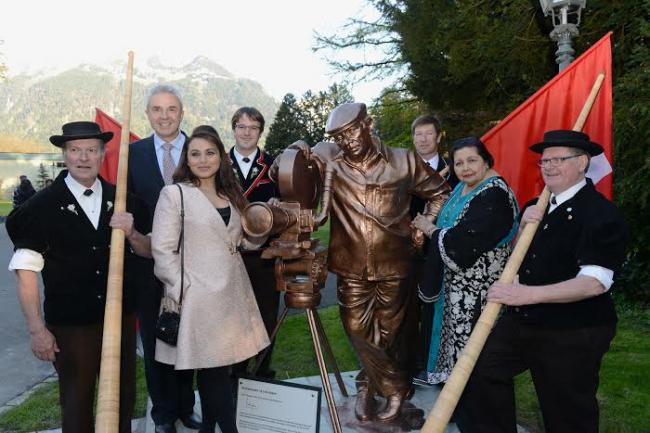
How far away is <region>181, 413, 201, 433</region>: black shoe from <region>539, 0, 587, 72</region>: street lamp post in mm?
4826

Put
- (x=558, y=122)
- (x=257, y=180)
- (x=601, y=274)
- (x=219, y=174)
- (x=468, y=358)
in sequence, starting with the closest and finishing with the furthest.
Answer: (x=468, y=358) < (x=601, y=274) < (x=219, y=174) < (x=558, y=122) < (x=257, y=180)

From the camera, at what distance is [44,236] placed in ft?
8.49

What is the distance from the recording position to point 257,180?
157 inches

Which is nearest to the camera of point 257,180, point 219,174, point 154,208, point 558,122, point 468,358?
point 468,358

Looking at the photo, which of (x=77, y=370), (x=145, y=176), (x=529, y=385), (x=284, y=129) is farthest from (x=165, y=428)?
(x=284, y=129)

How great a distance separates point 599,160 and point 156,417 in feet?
10.6

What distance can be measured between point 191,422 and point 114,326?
167cm

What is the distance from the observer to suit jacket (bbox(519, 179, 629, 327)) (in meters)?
2.39

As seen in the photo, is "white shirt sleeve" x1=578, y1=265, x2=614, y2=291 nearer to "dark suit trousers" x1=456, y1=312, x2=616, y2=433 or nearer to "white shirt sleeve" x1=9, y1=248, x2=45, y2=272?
"dark suit trousers" x1=456, y1=312, x2=616, y2=433

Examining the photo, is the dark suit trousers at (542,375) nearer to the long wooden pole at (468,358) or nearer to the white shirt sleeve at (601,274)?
the white shirt sleeve at (601,274)

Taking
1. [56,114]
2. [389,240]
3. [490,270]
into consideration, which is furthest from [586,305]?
[56,114]

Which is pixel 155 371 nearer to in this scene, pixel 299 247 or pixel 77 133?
pixel 299 247

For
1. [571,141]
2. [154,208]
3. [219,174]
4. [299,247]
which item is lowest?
[299,247]

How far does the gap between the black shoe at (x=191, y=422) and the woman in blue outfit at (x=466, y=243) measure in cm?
162
